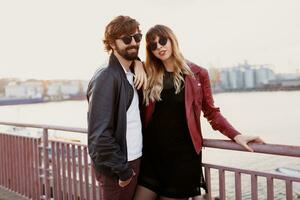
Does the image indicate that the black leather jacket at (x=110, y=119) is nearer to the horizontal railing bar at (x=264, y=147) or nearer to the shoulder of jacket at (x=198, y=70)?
the shoulder of jacket at (x=198, y=70)

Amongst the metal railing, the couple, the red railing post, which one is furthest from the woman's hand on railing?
the red railing post

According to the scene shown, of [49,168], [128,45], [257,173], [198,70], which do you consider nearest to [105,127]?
[128,45]

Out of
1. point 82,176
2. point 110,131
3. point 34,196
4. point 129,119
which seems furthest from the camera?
point 34,196

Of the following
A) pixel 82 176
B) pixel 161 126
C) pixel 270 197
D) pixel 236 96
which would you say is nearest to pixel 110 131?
pixel 161 126

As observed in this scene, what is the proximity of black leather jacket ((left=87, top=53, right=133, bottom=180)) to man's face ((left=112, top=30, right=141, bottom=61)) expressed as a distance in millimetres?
87

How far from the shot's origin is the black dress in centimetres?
223

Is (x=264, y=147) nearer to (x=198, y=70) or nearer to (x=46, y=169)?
(x=198, y=70)

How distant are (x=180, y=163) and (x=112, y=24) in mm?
900

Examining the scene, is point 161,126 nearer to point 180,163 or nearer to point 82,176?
point 180,163

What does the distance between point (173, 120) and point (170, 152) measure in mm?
193

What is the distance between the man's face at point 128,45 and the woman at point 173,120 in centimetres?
12

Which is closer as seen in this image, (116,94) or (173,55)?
(116,94)

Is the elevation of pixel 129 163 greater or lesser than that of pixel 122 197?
greater

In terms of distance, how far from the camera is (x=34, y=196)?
4.25 m
